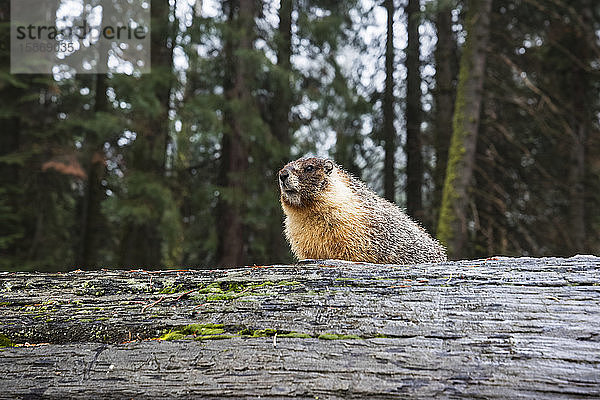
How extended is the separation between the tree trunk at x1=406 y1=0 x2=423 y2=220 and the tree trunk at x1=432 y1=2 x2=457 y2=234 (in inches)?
35.0

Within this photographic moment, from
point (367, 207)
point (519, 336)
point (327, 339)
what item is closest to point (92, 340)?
point (327, 339)

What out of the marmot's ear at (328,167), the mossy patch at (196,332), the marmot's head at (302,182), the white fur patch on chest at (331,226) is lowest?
the mossy patch at (196,332)

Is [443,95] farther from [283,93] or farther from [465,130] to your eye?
[283,93]

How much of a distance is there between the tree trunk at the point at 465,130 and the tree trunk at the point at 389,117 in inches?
153

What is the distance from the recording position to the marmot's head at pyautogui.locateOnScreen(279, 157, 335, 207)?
409 centimetres

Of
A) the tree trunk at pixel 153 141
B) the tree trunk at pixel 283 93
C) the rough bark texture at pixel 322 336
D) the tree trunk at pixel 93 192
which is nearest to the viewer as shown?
the rough bark texture at pixel 322 336

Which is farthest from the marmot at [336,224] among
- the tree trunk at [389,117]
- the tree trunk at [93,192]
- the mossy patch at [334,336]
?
the tree trunk at [389,117]

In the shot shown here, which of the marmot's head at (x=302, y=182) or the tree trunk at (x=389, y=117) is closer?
the marmot's head at (x=302, y=182)

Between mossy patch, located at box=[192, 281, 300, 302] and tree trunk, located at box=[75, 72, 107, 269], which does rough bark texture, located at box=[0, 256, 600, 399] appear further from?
tree trunk, located at box=[75, 72, 107, 269]

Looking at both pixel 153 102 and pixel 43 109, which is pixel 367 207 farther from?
pixel 43 109

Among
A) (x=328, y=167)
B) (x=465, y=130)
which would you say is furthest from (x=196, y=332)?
(x=465, y=130)

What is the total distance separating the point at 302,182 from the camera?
4.12 m

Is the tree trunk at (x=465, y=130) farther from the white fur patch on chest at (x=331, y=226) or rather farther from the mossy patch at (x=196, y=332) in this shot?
the mossy patch at (x=196, y=332)

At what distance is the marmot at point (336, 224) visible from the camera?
158 inches
